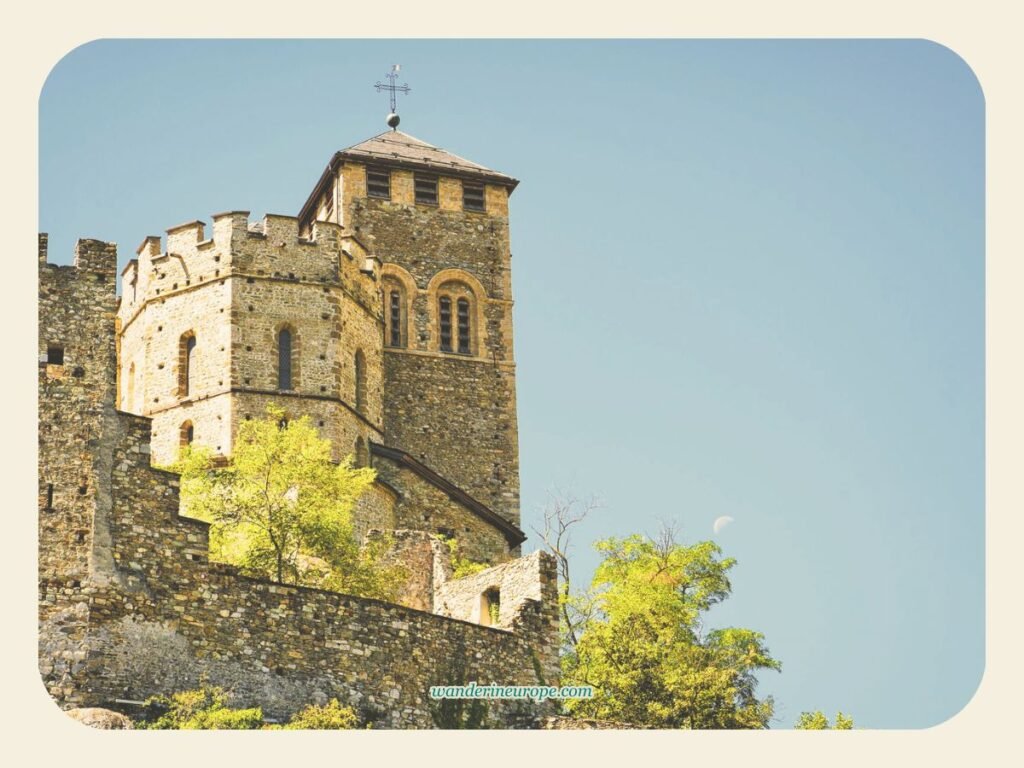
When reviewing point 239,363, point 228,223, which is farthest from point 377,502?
point 228,223

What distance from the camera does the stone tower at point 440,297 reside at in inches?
1906

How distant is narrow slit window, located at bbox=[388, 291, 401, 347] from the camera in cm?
4925

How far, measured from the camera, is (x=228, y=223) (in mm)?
43438

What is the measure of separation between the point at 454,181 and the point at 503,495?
849cm

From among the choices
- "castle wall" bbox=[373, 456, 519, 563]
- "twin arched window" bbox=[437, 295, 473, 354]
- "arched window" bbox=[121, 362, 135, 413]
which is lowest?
"castle wall" bbox=[373, 456, 519, 563]

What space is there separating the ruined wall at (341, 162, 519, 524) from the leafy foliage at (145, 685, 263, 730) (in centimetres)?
2073

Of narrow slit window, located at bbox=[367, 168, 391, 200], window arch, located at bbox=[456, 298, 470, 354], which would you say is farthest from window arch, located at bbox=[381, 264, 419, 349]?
narrow slit window, located at bbox=[367, 168, 391, 200]

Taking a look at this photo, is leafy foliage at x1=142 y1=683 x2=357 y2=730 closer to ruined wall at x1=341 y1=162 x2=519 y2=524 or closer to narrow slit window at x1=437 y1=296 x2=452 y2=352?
ruined wall at x1=341 y1=162 x2=519 y2=524

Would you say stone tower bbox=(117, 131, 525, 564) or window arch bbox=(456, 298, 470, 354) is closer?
stone tower bbox=(117, 131, 525, 564)

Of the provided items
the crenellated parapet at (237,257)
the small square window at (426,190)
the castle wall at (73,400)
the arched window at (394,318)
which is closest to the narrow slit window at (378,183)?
the small square window at (426,190)

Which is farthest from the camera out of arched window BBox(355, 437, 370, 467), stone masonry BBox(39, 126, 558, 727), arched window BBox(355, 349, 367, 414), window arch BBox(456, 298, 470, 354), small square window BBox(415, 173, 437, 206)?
small square window BBox(415, 173, 437, 206)

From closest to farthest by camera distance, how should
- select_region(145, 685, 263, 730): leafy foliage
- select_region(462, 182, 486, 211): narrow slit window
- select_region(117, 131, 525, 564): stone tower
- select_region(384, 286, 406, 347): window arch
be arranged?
select_region(145, 685, 263, 730): leafy foliage → select_region(117, 131, 525, 564): stone tower → select_region(384, 286, 406, 347): window arch → select_region(462, 182, 486, 211): narrow slit window

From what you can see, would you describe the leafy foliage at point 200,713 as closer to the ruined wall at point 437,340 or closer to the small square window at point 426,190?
the ruined wall at point 437,340

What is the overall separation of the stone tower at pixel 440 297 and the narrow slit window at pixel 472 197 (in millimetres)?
25
